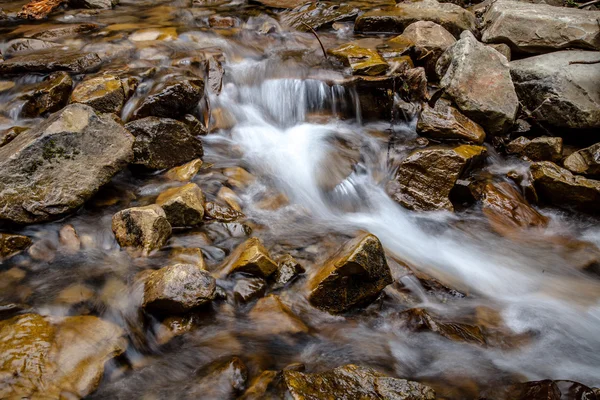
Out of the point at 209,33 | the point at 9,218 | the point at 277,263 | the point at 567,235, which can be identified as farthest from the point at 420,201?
the point at 209,33

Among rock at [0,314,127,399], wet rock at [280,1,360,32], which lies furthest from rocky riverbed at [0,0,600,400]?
wet rock at [280,1,360,32]

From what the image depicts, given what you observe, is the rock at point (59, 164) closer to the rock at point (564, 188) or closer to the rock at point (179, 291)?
the rock at point (179, 291)

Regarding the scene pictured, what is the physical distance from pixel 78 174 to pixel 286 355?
8.71ft

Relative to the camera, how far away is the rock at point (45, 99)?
16.8ft

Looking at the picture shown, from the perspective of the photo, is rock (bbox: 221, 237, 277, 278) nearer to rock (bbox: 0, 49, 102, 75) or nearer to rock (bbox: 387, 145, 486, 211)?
rock (bbox: 387, 145, 486, 211)

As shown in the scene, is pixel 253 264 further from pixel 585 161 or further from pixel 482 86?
pixel 585 161

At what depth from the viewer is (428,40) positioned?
6906mm

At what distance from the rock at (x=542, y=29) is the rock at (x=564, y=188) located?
267cm

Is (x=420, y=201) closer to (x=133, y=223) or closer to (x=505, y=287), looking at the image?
(x=505, y=287)

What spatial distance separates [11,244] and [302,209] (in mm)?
2806

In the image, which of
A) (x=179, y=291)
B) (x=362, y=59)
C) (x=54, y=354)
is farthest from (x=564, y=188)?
(x=54, y=354)

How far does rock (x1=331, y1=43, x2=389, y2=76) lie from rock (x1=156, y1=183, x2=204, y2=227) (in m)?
3.41

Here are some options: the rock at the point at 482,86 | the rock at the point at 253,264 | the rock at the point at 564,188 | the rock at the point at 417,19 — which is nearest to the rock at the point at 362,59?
the rock at the point at 482,86

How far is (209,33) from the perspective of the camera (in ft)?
25.5
